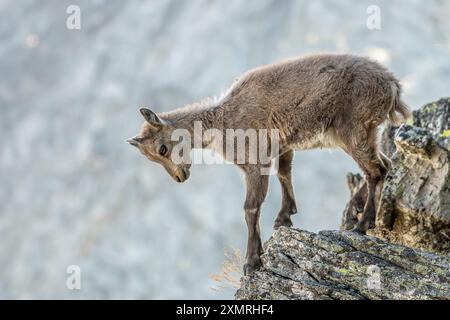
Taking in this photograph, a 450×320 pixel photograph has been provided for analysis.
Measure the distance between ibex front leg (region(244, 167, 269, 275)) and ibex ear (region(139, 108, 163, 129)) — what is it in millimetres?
1681

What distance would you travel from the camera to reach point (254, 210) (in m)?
10.1

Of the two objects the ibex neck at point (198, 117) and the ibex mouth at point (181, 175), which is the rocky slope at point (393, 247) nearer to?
the ibex neck at point (198, 117)

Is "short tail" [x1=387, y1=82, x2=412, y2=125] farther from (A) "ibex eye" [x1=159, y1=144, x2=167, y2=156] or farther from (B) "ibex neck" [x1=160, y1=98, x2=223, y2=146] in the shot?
(A) "ibex eye" [x1=159, y1=144, x2=167, y2=156]

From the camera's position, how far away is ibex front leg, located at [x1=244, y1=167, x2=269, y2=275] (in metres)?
9.57

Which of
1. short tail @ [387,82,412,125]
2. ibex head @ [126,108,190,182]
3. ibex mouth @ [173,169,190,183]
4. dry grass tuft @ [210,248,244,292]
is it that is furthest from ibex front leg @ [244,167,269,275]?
short tail @ [387,82,412,125]

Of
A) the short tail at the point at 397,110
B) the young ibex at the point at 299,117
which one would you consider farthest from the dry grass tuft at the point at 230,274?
the short tail at the point at 397,110

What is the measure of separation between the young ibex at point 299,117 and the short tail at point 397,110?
14 mm

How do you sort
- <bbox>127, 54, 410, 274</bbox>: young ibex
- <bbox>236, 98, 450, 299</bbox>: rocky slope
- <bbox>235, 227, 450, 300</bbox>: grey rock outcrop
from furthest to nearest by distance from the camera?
<bbox>127, 54, 410, 274</bbox>: young ibex → <bbox>236, 98, 450, 299</bbox>: rocky slope → <bbox>235, 227, 450, 300</bbox>: grey rock outcrop

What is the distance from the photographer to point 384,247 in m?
8.41

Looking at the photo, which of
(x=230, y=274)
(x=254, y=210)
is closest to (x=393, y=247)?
(x=254, y=210)

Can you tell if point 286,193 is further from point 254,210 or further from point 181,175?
point 181,175

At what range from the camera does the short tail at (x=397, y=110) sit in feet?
32.7

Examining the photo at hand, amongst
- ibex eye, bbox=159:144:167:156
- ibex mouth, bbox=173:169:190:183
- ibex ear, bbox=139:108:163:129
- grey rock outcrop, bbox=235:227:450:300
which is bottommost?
grey rock outcrop, bbox=235:227:450:300

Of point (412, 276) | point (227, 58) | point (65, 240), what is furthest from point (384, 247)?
point (227, 58)
